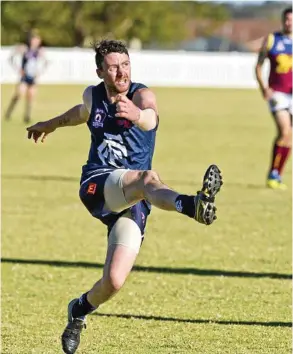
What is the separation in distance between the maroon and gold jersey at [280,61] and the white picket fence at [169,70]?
97.3 ft

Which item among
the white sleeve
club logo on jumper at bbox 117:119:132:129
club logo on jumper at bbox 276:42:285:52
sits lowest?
club logo on jumper at bbox 117:119:132:129

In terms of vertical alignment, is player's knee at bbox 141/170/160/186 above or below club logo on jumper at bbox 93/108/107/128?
below

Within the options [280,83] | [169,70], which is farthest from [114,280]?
[169,70]

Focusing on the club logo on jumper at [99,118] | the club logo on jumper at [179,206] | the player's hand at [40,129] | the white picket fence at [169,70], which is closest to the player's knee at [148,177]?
the club logo on jumper at [179,206]

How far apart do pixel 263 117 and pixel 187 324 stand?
77.5 feet

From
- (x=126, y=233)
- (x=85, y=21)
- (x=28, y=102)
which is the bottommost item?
(x=28, y=102)

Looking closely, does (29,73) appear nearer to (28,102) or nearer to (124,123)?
(28,102)

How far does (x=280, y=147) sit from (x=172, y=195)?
894 centimetres

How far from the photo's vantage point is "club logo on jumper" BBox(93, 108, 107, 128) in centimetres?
628

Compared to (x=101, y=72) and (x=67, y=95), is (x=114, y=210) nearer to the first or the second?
(x=101, y=72)

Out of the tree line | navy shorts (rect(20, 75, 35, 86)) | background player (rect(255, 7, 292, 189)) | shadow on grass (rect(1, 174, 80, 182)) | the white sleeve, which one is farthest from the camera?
the tree line

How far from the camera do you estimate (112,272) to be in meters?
5.99

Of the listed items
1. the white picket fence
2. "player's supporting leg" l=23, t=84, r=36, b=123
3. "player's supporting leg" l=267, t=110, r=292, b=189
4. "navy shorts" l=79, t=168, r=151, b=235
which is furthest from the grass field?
the white picket fence

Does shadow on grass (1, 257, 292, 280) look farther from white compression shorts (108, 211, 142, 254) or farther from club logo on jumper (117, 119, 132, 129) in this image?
club logo on jumper (117, 119, 132, 129)
